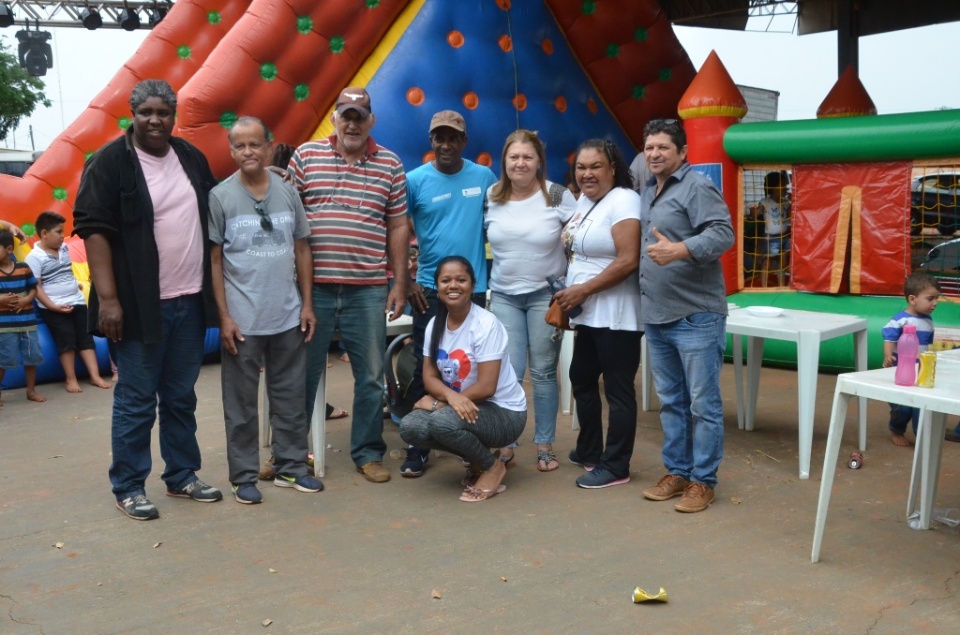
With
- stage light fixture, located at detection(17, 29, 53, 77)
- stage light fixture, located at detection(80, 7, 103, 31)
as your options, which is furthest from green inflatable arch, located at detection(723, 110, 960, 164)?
stage light fixture, located at detection(17, 29, 53, 77)

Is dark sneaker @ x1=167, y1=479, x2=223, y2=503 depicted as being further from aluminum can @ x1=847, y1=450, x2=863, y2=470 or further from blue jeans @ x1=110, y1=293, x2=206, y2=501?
aluminum can @ x1=847, y1=450, x2=863, y2=470

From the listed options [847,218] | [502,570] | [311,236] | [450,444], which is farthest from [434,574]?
[847,218]

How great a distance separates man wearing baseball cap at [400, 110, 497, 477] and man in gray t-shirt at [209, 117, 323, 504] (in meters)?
0.62

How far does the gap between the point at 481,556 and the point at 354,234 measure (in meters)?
1.60

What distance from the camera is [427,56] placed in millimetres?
7805

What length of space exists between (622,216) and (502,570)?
1.62 m

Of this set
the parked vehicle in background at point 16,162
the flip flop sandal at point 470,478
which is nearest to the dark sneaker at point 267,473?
the flip flop sandal at point 470,478

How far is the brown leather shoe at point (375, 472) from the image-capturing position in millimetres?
4488

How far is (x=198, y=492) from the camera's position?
419 cm

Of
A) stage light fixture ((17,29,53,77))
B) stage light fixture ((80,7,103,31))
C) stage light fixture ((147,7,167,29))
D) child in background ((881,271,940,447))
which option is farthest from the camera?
stage light fixture ((17,29,53,77))

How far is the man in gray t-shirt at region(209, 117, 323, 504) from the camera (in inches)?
158

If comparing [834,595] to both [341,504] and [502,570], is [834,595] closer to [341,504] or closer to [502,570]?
[502,570]

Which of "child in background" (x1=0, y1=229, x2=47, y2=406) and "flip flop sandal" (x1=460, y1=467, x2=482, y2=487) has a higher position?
"child in background" (x1=0, y1=229, x2=47, y2=406)

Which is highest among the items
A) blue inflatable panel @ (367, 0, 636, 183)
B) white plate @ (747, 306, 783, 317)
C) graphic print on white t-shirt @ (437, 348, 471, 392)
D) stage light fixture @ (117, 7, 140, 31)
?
stage light fixture @ (117, 7, 140, 31)
